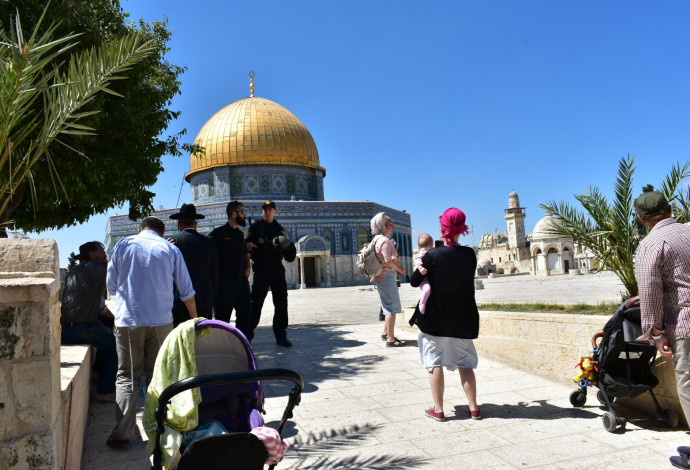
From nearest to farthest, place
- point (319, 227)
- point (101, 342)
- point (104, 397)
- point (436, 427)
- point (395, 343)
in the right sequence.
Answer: point (436, 427) → point (101, 342) → point (104, 397) → point (395, 343) → point (319, 227)

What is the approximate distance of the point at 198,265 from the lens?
446cm

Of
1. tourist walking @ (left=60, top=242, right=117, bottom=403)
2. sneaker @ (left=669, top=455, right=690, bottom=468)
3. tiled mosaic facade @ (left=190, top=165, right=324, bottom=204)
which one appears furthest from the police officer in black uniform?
tiled mosaic facade @ (left=190, top=165, right=324, bottom=204)

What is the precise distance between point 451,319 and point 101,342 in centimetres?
265

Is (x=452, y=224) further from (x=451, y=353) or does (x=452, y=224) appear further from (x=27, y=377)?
(x=27, y=377)

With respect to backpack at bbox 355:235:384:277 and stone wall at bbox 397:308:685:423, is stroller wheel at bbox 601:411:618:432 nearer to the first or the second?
stone wall at bbox 397:308:685:423

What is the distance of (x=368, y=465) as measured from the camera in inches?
116

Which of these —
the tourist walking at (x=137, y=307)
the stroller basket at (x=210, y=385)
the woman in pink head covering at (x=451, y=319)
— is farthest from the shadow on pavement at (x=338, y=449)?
the tourist walking at (x=137, y=307)

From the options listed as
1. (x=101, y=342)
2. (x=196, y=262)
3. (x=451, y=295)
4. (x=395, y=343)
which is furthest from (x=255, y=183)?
(x=451, y=295)

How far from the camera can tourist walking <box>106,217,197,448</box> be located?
132 inches

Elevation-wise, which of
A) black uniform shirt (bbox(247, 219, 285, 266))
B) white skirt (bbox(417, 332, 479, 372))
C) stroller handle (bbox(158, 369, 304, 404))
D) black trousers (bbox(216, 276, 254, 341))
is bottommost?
white skirt (bbox(417, 332, 479, 372))

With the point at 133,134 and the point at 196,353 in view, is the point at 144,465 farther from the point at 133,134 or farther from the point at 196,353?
the point at 133,134

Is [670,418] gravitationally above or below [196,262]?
below

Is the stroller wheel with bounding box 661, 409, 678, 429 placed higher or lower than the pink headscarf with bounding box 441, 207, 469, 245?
lower

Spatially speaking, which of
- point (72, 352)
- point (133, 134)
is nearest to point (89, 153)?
point (133, 134)
